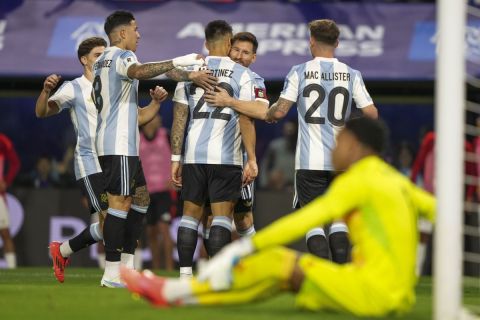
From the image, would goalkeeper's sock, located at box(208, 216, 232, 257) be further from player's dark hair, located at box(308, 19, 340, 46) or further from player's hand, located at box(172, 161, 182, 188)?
player's dark hair, located at box(308, 19, 340, 46)

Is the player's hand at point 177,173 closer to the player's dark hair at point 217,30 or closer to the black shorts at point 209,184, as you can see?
the black shorts at point 209,184

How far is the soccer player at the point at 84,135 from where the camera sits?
9750 mm

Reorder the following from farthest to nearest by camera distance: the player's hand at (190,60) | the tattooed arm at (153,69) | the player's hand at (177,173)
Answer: the player's hand at (177,173)
the tattooed arm at (153,69)
the player's hand at (190,60)

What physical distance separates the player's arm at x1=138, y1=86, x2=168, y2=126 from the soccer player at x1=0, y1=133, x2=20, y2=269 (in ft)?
13.8

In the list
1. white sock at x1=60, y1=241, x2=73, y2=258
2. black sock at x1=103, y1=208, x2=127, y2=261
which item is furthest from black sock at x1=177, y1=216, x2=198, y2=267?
white sock at x1=60, y1=241, x2=73, y2=258

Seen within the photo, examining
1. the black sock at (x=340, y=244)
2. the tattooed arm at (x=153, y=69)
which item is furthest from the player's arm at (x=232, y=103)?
the black sock at (x=340, y=244)

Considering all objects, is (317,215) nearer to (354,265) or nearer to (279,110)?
(354,265)

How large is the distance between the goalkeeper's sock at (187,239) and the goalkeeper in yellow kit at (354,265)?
9.48 ft

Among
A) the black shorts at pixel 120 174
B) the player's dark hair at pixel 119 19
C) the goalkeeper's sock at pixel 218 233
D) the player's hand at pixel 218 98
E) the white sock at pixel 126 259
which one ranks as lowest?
the white sock at pixel 126 259

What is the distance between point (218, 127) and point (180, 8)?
592 centimetres

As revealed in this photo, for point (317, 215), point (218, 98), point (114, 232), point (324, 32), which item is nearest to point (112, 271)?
point (114, 232)

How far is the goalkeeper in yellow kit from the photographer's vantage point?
5.60 m

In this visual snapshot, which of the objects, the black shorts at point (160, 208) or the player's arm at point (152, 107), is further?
the black shorts at point (160, 208)

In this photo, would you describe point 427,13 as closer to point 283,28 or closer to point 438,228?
point 283,28
